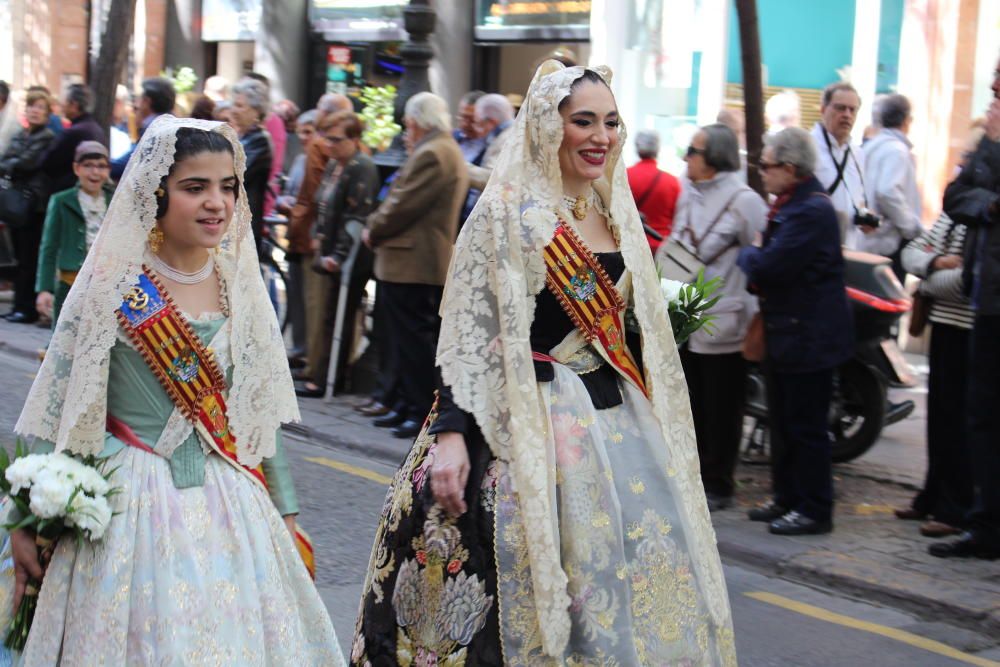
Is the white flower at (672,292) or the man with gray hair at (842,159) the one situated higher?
the man with gray hair at (842,159)

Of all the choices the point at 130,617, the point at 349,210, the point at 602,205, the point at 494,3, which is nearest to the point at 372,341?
the point at 349,210

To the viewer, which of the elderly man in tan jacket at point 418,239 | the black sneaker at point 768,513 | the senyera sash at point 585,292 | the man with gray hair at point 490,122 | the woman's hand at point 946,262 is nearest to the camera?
the senyera sash at point 585,292

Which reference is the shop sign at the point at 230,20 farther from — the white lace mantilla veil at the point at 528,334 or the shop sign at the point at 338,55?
the white lace mantilla veil at the point at 528,334

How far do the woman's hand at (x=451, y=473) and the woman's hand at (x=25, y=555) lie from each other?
987mm

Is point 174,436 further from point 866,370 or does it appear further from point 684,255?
point 866,370

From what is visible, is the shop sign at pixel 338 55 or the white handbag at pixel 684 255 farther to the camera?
the shop sign at pixel 338 55

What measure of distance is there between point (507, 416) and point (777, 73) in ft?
37.4

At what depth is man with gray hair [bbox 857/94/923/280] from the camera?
957 centimetres

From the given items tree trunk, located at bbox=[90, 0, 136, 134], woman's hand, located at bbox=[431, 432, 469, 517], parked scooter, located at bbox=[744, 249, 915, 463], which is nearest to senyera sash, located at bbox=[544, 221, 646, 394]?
woman's hand, located at bbox=[431, 432, 469, 517]

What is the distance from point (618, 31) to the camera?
15.7 meters

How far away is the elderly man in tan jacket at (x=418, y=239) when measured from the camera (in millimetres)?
8773

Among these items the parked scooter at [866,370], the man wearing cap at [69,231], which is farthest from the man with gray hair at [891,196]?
the man wearing cap at [69,231]

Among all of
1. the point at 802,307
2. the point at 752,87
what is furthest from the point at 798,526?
the point at 752,87

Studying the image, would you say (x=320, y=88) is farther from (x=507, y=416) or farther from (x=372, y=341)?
(x=507, y=416)
